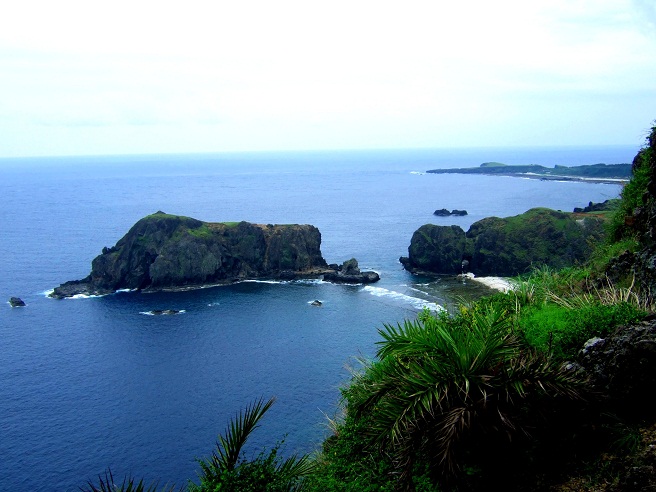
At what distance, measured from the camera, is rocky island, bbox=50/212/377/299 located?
3615 inches

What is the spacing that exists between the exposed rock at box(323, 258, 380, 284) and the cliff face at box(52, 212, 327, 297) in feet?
15.0

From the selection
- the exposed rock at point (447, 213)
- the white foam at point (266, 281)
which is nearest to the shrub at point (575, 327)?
the white foam at point (266, 281)

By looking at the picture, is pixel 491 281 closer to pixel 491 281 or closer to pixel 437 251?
pixel 491 281

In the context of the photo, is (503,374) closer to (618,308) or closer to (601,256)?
(618,308)

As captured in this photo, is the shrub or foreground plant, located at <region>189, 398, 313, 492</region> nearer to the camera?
foreground plant, located at <region>189, 398, 313, 492</region>

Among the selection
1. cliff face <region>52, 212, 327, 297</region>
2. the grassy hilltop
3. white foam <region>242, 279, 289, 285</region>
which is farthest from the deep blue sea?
the grassy hilltop

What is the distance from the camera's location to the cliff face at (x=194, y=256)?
91.9 m

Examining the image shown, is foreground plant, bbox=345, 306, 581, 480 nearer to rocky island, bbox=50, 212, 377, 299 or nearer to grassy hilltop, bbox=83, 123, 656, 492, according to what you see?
grassy hilltop, bbox=83, 123, 656, 492

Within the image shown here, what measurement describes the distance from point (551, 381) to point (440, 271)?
88865mm

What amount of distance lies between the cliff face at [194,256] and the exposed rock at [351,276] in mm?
4584

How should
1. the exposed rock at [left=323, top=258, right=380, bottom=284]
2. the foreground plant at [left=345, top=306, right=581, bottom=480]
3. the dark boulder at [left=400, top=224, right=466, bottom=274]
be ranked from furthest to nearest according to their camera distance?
the dark boulder at [left=400, top=224, right=466, bottom=274] → the exposed rock at [left=323, top=258, right=380, bottom=284] → the foreground plant at [left=345, top=306, right=581, bottom=480]

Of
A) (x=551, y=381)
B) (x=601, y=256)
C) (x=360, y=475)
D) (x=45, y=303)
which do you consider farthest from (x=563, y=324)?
(x=45, y=303)

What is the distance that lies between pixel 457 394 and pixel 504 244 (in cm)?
9091

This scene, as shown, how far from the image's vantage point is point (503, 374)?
388 inches
